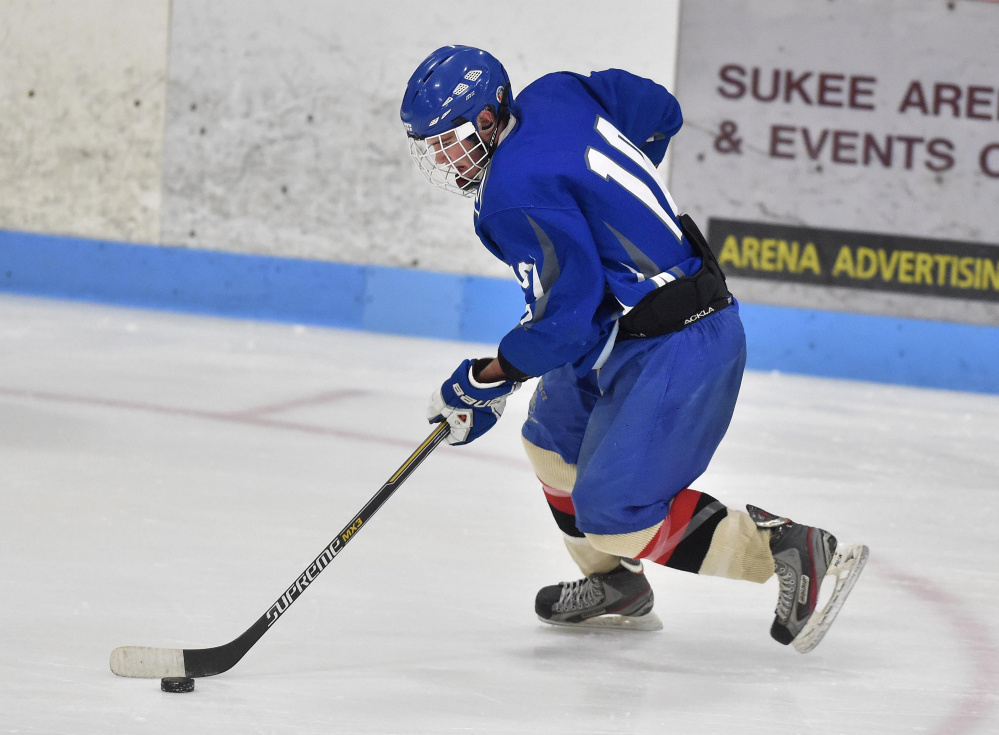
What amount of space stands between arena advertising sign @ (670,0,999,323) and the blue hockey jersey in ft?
13.6

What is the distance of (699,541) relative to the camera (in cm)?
177

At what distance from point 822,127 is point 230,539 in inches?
173

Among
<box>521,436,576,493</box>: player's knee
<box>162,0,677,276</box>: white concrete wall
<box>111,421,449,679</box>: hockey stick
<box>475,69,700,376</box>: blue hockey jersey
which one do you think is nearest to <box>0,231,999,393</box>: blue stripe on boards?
<box>162,0,677,276</box>: white concrete wall

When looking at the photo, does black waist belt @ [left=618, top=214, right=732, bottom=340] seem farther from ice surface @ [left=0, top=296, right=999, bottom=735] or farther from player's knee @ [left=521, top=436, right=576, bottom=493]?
ice surface @ [left=0, top=296, right=999, bottom=735]

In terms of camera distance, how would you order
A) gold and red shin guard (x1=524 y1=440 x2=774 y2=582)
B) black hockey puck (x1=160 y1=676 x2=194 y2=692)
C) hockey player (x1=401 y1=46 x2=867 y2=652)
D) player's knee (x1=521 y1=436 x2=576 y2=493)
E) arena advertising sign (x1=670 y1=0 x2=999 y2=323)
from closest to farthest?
black hockey puck (x1=160 y1=676 x2=194 y2=692) → hockey player (x1=401 y1=46 x2=867 y2=652) → gold and red shin guard (x1=524 y1=440 x2=774 y2=582) → player's knee (x1=521 y1=436 x2=576 y2=493) → arena advertising sign (x1=670 y1=0 x2=999 y2=323)

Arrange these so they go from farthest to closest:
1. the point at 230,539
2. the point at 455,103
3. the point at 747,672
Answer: the point at 230,539, the point at 747,672, the point at 455,103

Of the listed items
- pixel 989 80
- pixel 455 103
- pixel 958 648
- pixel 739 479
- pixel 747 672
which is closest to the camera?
pixel 455 103

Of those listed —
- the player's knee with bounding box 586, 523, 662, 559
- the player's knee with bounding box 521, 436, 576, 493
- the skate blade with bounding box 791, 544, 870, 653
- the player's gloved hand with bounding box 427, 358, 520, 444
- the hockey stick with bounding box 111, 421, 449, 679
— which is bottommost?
the hockey stick with bounding box 111, 421, 449, 679

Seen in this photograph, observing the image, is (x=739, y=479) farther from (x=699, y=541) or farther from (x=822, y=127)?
(x=822, y=127)

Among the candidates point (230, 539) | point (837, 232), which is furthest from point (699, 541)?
point (837, 232)

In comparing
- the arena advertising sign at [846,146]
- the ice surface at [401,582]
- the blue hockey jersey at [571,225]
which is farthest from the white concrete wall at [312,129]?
the blue hockey jersey at [571,225]

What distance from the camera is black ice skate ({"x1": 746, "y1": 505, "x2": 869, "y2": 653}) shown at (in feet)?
5.86

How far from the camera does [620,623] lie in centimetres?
199

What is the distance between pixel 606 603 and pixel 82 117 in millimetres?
5021
